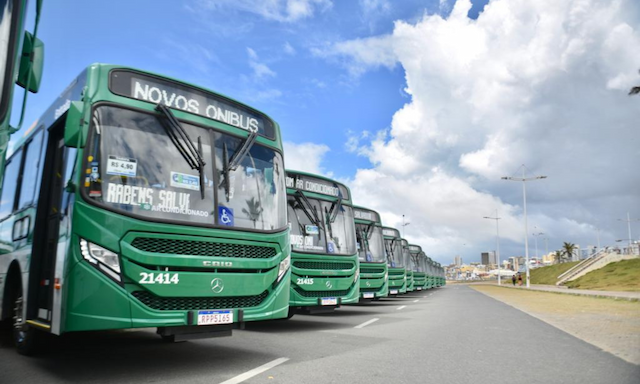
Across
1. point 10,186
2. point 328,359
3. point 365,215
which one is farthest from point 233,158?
point 365,215

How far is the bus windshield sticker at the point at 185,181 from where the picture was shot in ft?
18.8

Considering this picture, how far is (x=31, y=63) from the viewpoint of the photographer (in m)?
4.22

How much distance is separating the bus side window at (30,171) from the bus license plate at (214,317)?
2.99 m

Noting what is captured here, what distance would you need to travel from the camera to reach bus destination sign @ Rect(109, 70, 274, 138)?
5777 millimetres

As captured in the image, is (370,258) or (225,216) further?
(370,258)

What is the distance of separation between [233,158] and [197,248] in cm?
130

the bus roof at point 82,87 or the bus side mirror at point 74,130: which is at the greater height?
the bus roof at point 82,87

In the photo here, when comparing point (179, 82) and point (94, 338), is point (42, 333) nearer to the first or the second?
point (94, 338)

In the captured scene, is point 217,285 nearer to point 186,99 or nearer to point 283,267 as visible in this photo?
point 283,267

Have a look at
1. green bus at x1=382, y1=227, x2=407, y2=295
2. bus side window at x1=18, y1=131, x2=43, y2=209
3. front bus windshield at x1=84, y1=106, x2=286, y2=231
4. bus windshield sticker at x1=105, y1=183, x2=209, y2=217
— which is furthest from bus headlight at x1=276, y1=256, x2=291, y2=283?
green bus at x1=382, y1=227, x2=407, y2=295

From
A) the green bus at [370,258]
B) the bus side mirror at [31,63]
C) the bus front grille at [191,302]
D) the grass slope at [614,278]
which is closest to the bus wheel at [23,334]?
the bus front grille at [191,302]

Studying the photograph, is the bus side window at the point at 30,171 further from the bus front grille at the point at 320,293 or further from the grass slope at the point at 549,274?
the grass slope at the point at 549,274

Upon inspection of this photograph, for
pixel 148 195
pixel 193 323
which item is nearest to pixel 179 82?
pixel 148 195

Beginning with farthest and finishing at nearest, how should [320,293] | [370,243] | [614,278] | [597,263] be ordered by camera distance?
[597,263], [614,278], [370,243], [320,293]
